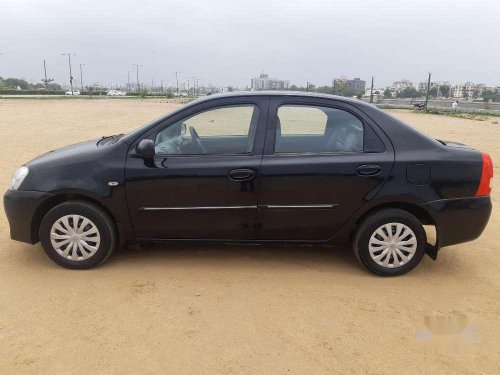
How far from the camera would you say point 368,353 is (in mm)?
2854

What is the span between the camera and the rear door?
380cm

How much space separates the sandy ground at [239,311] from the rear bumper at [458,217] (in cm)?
39

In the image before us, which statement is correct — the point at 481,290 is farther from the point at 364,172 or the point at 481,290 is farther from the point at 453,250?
the point at 364,172

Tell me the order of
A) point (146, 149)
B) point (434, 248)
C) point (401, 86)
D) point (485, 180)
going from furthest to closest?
point (401, 86) → point (434, 248) → point (485, 180) → point (146, 149)

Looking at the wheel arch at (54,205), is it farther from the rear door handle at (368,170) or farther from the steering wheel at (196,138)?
the rear door handle at (368,170)

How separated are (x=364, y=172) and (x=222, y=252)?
161 centimetres

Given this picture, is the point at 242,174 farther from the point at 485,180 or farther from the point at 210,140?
the point at 485,180

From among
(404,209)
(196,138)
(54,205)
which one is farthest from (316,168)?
(54,205)

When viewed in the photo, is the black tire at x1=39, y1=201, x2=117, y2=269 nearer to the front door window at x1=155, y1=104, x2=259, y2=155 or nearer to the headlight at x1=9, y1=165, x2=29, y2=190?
the headlight at x1=9, y1=165, x2=29, y2=190

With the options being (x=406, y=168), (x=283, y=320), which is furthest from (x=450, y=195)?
(x=283, y=320)

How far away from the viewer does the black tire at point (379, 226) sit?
3.85 meters

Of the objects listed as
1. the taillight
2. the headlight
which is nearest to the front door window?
the headlight

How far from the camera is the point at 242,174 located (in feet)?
12.4

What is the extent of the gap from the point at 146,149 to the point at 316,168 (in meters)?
1.46
